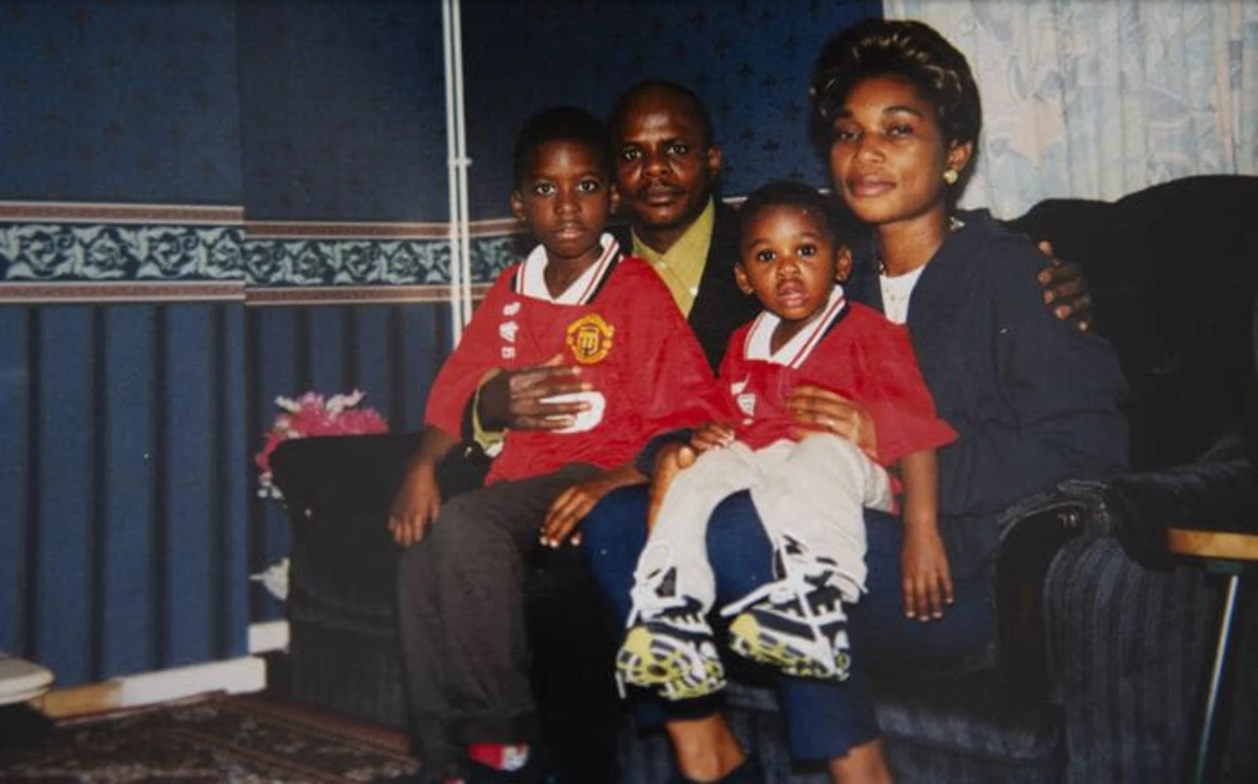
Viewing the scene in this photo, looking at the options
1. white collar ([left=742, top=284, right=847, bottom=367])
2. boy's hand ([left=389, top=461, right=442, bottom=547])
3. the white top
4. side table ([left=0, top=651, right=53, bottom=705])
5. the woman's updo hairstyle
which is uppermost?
the woman's updo hairstyle

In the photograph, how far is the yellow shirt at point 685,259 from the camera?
163 centimetres

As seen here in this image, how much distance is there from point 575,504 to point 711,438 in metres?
0.18

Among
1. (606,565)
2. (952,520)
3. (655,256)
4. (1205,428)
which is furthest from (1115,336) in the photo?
(606,565)

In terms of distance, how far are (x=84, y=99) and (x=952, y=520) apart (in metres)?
1.68

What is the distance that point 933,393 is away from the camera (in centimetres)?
138

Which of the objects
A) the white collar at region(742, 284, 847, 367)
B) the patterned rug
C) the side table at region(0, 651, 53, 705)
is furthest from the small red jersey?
the side table at region(0, 651, 53, 705)

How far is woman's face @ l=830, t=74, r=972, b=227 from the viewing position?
4.78 ft

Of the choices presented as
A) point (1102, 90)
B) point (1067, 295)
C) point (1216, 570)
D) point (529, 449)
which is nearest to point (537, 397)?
point (529, 449)

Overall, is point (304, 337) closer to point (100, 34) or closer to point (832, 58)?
point (100, 34)

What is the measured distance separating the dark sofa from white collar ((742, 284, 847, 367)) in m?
0.30

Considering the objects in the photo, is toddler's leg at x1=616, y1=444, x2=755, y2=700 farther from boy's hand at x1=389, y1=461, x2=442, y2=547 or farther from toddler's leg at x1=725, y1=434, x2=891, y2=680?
boy's hand at x1=389, y1=461, x2=442, y2=547

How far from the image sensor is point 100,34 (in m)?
2.19

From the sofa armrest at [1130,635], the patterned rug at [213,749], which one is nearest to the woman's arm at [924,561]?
the sofa armrest at [1130,635]

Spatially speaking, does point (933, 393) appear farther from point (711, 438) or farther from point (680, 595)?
point (680, 595)
